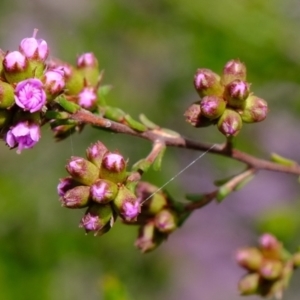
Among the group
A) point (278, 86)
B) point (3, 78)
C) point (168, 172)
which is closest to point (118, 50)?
point (168, 172)

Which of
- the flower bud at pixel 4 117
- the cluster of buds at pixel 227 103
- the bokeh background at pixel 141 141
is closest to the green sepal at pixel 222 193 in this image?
the cluster of buds at pixel 227 103

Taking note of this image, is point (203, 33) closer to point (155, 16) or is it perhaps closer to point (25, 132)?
point (155, 16)

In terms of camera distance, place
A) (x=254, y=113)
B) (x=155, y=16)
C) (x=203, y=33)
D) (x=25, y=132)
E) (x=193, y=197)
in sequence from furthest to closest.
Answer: (x=155, y=16) < (x=203, y=33) < (x=193, y=197) < (x=254, y=113) < (x=25, y=132)

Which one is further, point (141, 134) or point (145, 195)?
point (145, 195)

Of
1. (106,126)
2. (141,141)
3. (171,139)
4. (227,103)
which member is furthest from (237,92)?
(141,141)

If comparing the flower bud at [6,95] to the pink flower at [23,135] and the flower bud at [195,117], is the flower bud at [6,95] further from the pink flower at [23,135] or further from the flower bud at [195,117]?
the flower bud at [195,117]

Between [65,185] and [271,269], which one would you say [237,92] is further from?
[271,269]
